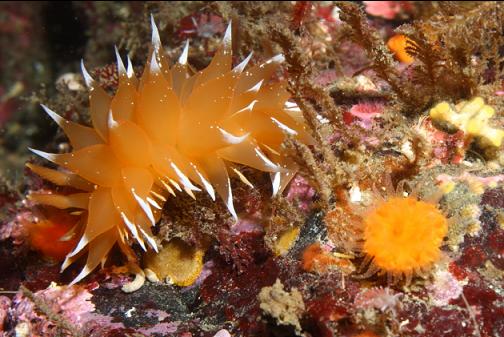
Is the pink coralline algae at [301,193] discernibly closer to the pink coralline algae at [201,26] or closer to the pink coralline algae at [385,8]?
the pink coralline algae at [201,26]

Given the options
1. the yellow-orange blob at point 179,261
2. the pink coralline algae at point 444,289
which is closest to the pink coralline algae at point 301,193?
the yellow-orange blob at point 179,261

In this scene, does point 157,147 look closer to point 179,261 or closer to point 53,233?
point 179,261

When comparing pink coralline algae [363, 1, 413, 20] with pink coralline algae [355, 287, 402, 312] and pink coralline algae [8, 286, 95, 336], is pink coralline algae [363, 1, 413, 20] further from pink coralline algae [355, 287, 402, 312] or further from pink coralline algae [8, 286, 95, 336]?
pink coralline algae [8, 286, 95, 336]

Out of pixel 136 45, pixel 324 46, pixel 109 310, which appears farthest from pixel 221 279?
pixel 136 45

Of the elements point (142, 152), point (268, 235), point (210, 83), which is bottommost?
point (268, 235)

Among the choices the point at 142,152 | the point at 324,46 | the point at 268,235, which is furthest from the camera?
the point at 324,46

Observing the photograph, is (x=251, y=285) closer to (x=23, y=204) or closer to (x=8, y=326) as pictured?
(x=8, y=326)
